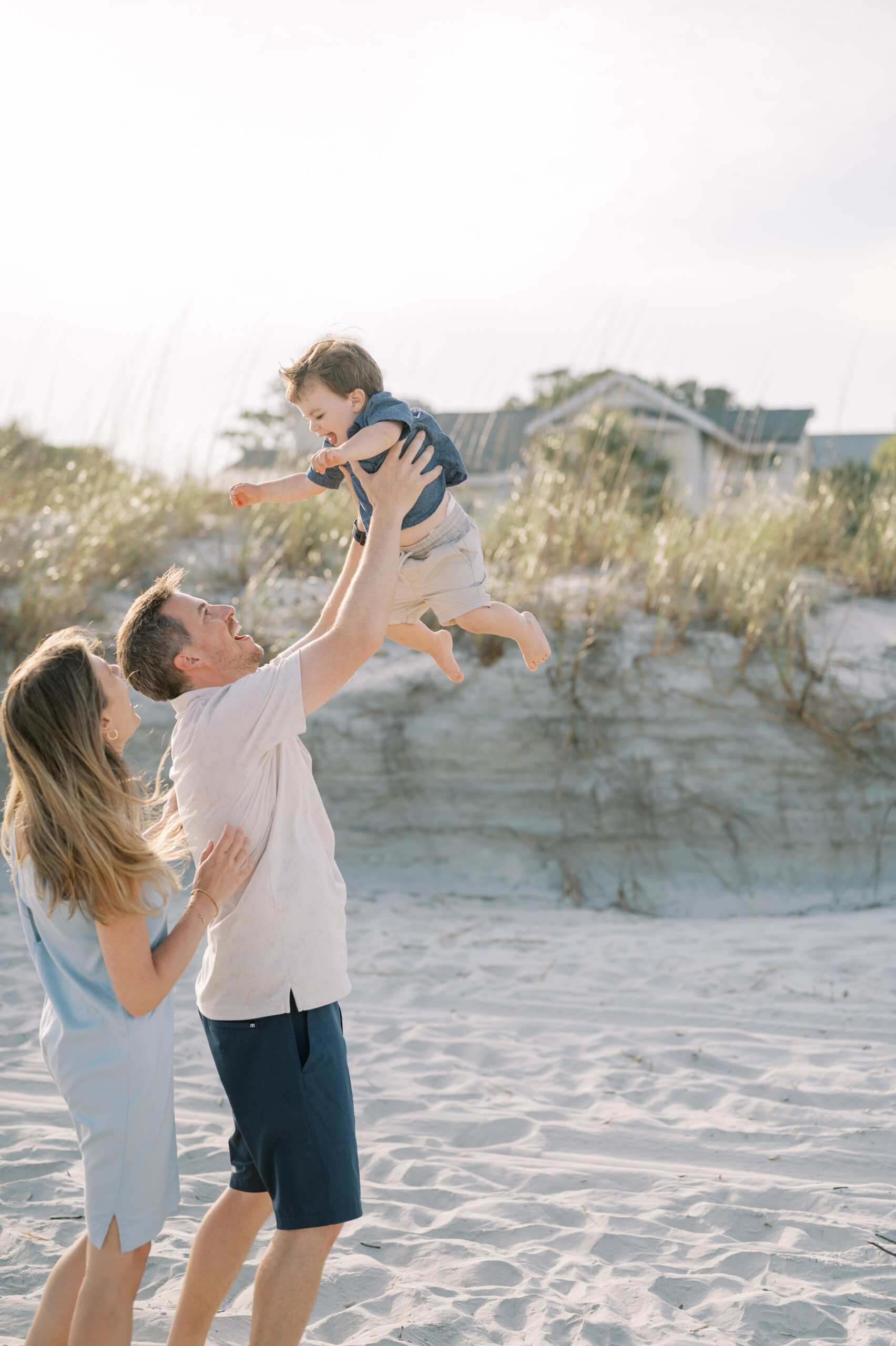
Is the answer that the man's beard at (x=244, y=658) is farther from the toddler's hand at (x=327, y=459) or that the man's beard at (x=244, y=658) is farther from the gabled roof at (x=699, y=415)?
the gabled roof at (x=699, y=415)

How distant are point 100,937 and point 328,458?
110cm

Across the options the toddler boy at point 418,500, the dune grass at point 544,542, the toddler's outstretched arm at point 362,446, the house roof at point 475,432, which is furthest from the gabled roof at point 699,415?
the toddler's outstretched arm at point 362,446

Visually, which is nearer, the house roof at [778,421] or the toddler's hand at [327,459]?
the toddler's hand at [327,459]

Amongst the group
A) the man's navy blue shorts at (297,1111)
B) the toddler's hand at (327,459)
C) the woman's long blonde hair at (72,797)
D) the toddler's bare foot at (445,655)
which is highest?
the toddler's hand at (327,459)

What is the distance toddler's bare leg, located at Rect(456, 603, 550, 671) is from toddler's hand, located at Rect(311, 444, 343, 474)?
0.56 meters

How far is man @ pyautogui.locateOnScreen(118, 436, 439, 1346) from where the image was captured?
203 cm

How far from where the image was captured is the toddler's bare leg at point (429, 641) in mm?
2791

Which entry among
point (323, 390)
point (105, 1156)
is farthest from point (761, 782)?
point (105, 1156)

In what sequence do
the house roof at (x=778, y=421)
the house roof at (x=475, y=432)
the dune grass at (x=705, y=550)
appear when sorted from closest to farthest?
the dune grass at (x=705, y=550) → the house roof at (x=475, y=432) → the house roof at (x=778, y=421)

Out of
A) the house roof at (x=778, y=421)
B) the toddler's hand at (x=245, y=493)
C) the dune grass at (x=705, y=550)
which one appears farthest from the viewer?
the house roof at (x=778, y=421)

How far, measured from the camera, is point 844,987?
211 inches

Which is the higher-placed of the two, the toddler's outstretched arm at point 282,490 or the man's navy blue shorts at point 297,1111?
the toddler's outstretched arm at point 282,490

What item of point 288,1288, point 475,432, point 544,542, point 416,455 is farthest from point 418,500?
point 475,432

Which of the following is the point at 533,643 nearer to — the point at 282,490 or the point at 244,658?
the point at 282,490
